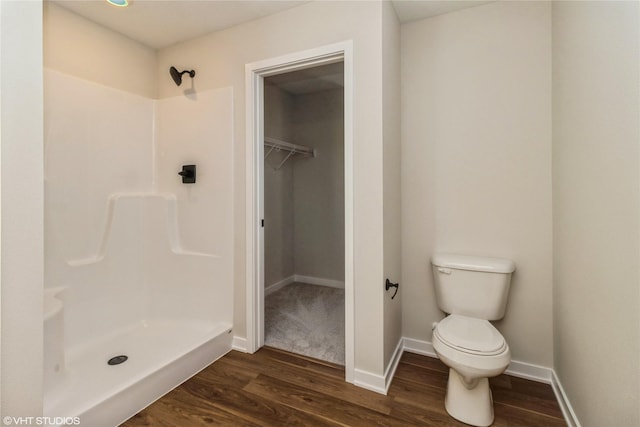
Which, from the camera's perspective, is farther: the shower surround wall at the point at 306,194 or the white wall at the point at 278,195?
the shower surround wall at the point at 306,194

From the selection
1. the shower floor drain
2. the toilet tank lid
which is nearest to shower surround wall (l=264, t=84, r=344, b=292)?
the shower floor drain

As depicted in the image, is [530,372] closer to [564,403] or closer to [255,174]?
Answer: [564,403]

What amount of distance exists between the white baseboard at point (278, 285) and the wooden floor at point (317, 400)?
1.47 meters

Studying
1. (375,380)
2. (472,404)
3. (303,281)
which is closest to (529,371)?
(472,404)

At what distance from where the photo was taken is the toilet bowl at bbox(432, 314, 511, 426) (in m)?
1.39

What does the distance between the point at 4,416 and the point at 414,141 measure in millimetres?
2319

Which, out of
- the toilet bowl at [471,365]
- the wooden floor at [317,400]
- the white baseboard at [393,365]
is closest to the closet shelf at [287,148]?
the wooden floor at [317,400]

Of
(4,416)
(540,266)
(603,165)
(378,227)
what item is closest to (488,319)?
(540,266)

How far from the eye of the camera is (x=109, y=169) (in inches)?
86.1

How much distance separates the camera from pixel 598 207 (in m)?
1.18

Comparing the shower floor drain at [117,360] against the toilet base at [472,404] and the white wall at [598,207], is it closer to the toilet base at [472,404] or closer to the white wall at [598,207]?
the toilet base at [472,404]

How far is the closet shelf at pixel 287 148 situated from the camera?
9.83 ft

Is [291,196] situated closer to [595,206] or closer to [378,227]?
[378,227]

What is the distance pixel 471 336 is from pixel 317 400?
0.90 m
